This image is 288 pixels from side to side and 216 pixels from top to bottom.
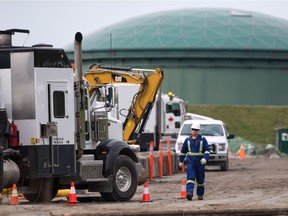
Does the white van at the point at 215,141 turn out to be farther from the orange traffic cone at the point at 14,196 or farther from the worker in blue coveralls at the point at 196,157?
the orange traffic cone at the point at 14,196

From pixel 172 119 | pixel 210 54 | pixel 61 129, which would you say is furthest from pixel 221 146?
pixel 210 54

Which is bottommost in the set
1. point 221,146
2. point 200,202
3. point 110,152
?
point 200,202

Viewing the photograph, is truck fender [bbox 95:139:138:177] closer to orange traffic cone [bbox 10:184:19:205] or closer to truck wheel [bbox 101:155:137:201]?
truck wheel [bbox 101:155:137:201]

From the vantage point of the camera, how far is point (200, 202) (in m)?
21.6

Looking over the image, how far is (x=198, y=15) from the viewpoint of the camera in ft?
300

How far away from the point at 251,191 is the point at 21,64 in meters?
7.23

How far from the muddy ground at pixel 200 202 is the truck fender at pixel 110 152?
2.49ft

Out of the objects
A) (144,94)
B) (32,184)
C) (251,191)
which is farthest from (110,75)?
(32,184)

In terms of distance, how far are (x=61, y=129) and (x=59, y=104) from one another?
522 mm

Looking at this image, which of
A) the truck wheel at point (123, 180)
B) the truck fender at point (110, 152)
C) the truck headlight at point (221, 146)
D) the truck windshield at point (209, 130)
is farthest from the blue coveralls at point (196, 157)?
the truck windshield at point (209, 130)

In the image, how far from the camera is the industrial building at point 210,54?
8494 centimetres

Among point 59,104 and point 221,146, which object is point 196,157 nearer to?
point 59,104

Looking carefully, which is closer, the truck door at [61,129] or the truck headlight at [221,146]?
the truck door at [61,129]

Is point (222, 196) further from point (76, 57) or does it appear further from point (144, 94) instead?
point (144, 94)
